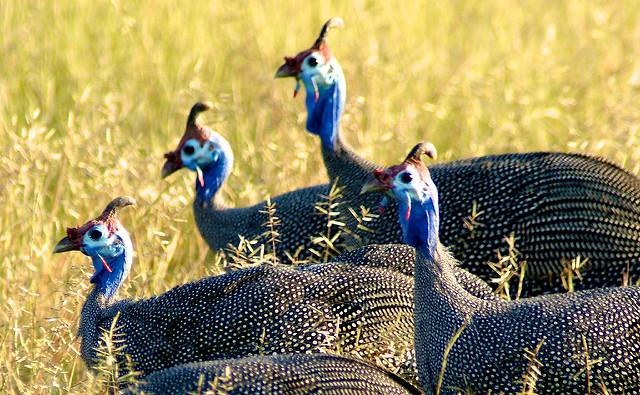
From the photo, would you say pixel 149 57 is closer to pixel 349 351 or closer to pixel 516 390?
pixel 349 351

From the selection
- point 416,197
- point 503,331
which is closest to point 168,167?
point 416,197

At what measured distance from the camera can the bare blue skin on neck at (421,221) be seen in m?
3.90

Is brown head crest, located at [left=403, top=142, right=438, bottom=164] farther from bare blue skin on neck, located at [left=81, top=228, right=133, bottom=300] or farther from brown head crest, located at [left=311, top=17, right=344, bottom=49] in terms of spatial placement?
brown head crest, located at [left=311, top=17, right=344, bottom=49]

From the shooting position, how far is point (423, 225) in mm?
3898

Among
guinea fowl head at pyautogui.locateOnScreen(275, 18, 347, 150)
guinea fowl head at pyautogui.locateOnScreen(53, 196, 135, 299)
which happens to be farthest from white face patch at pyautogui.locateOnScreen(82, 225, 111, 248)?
guinea fowl head at pyautogui.locateOnScreen(275, 18, 347, 150)

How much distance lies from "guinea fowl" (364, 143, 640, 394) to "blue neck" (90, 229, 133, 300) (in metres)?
0.92

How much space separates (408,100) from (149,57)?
1.30 meters

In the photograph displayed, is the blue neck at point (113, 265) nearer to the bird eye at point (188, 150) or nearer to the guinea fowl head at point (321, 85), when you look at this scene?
the bird eye at point (188, 150)

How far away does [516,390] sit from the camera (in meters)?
3.69

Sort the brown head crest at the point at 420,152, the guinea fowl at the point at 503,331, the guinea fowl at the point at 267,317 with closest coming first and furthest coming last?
the guinea fowl at the point at 503,331
the brown head crest at the point at 420,152
the guinea fowl at the point at 267,317

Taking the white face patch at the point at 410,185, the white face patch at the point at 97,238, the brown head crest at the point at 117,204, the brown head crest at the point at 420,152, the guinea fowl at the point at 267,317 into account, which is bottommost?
the guinea fowl at the point at 267,317

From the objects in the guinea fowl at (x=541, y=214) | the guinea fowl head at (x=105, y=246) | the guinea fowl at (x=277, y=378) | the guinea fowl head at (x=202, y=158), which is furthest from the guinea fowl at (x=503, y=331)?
the guinea fowl head at (x=202, y=158)

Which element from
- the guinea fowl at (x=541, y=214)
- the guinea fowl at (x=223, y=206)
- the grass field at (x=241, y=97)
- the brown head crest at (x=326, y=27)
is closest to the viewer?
the guinea fowl at (x=541, y=214)

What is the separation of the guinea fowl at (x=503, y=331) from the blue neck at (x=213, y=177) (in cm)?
171
